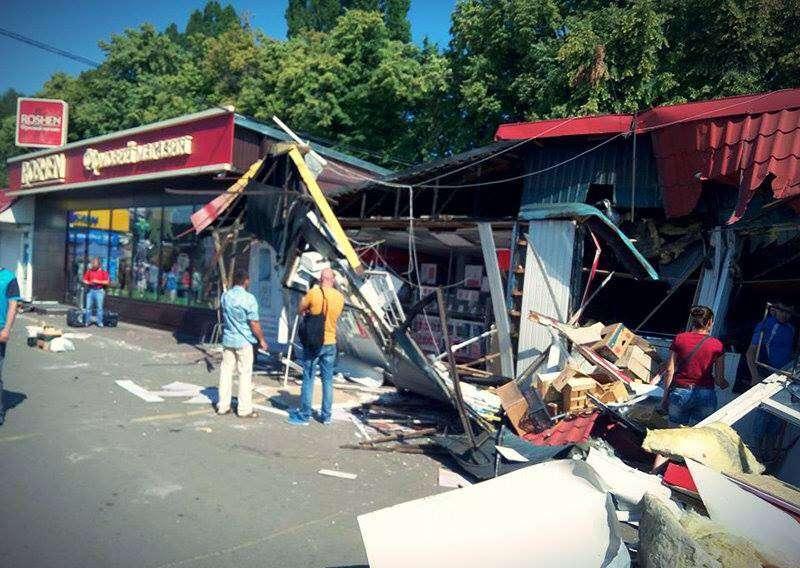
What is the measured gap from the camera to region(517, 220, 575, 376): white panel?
28.3ft

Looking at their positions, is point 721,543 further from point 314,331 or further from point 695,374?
point 314,331

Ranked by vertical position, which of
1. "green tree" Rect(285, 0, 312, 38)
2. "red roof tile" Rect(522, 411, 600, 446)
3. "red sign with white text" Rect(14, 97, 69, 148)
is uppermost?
"green tree" Rect(285, 0, 312, 38)

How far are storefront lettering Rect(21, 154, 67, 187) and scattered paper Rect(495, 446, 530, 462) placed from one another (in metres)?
18.9

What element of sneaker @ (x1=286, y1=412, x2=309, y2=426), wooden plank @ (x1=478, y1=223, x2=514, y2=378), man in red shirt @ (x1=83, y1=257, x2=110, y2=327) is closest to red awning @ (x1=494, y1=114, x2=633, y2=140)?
wooden plank @ (x1=478, y1=223, x2=514, y2=378)

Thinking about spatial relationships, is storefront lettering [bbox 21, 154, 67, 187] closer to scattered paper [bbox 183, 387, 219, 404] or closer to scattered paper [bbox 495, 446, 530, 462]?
scattered paper [bbox 183, 387, 219, 404]

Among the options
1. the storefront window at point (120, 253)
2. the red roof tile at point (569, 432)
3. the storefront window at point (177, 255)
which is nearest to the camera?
the red roof tile at point (569, 432)

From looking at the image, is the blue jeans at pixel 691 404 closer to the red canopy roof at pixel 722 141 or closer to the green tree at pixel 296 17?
the red canopy roof at pixel 722 141

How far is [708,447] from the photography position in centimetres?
519

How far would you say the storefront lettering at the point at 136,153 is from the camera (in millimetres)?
14805

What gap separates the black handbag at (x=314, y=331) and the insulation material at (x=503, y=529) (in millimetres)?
4259

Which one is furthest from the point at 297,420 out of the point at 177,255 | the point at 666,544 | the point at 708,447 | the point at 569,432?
the point at 177,255

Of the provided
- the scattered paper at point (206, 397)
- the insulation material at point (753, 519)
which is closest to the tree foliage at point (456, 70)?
the scattered paper at point (206, 397)

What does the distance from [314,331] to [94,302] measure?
1102cm

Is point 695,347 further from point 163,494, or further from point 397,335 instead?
point 163,494
